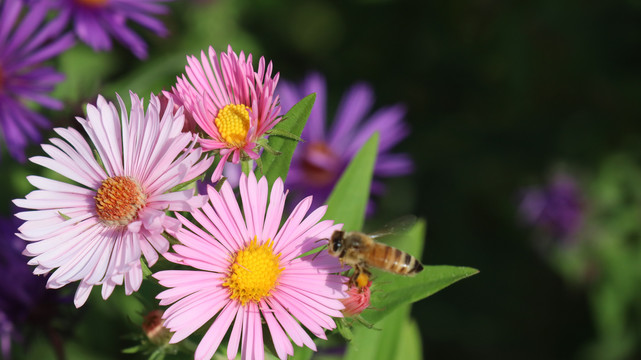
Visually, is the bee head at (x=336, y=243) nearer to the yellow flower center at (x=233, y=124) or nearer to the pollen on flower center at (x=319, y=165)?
the yellow flower center at (x=233, y=124)

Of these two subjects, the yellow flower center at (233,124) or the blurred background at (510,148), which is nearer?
the yellow flower center at (233,124)

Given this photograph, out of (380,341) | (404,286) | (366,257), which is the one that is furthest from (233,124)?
(380,341)

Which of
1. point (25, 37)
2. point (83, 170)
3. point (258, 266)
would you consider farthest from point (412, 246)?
point (25, 37)

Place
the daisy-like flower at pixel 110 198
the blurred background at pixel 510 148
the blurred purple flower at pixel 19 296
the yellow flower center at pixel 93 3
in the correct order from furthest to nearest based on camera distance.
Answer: the blurred background at pixel 510 148
the yellow flower center at pixel 93 3
the blurred purple flower at pixel 19 296
the daisy-like flower at pixel 110 198

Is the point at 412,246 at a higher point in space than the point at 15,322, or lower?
higher

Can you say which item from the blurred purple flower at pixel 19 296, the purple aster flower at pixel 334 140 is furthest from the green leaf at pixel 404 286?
the purple aster flower at pixel 334 140

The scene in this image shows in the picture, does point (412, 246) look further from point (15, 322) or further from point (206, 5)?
point (206, 5)

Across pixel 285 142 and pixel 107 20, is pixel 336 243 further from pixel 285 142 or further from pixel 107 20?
pixel 107 20
